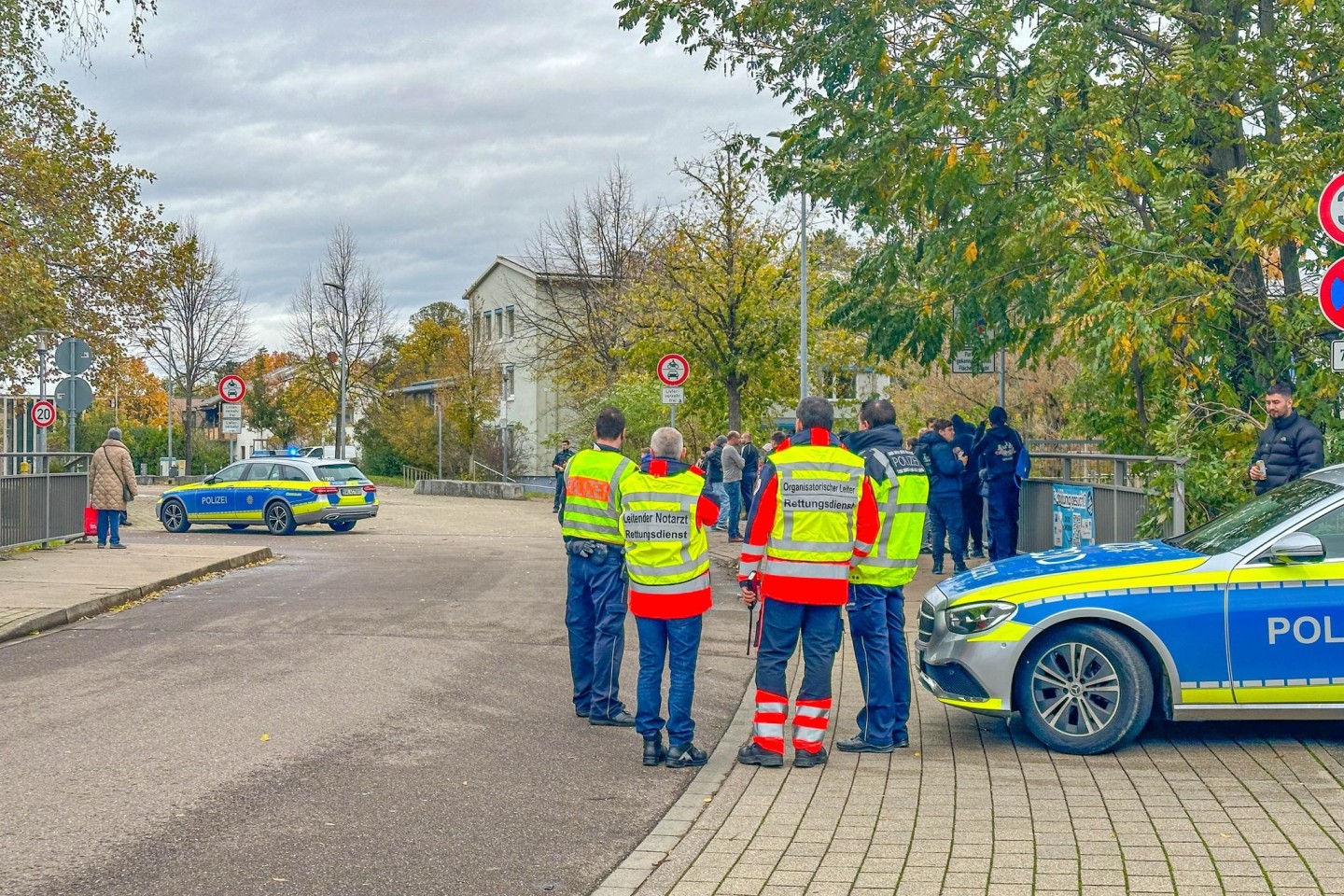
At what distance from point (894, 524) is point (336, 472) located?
2052cm

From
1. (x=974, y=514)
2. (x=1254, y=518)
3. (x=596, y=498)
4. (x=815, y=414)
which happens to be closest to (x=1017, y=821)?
(x=815, y=414)

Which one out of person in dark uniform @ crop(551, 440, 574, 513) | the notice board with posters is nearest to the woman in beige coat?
person in dark uniform @ crop(551, 440, 574, 513)

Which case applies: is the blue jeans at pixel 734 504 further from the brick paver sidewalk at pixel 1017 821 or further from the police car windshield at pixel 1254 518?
the brick paver sidewalk at pixel 1017 821

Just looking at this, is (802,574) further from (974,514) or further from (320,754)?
(974,514)

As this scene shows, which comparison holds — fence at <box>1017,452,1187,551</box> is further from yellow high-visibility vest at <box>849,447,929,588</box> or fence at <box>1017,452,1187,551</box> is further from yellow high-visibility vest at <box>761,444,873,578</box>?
yellow high-visibility vest at <box>761,444,873,578</box>

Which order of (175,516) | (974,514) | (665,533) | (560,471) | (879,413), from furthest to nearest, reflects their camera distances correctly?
(175,516) < (560,471) < (974,514) < (879,413) < (665,533)

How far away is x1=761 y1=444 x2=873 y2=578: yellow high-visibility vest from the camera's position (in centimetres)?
722

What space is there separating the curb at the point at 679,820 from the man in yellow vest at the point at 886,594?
68 cm

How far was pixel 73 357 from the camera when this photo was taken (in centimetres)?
2189

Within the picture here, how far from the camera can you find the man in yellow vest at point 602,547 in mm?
8297

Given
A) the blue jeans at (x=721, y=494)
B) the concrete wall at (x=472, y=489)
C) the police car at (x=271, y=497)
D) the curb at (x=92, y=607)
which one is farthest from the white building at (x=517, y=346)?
the curb at (x=92, y=607)

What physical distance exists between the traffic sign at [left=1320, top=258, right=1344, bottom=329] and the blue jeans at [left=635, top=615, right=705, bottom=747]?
422 cm

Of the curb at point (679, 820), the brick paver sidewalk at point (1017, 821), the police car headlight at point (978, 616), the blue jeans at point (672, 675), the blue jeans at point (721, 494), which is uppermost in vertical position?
the blue jeans at point (721, 494)

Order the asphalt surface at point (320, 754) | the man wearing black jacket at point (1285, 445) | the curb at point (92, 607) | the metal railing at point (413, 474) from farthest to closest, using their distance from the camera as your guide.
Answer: the metal railing at point (413, 474), the curb at point (92, 607), the man wearing black jacket at point (1285, 445), the asphalt surface at point (320, 754)
